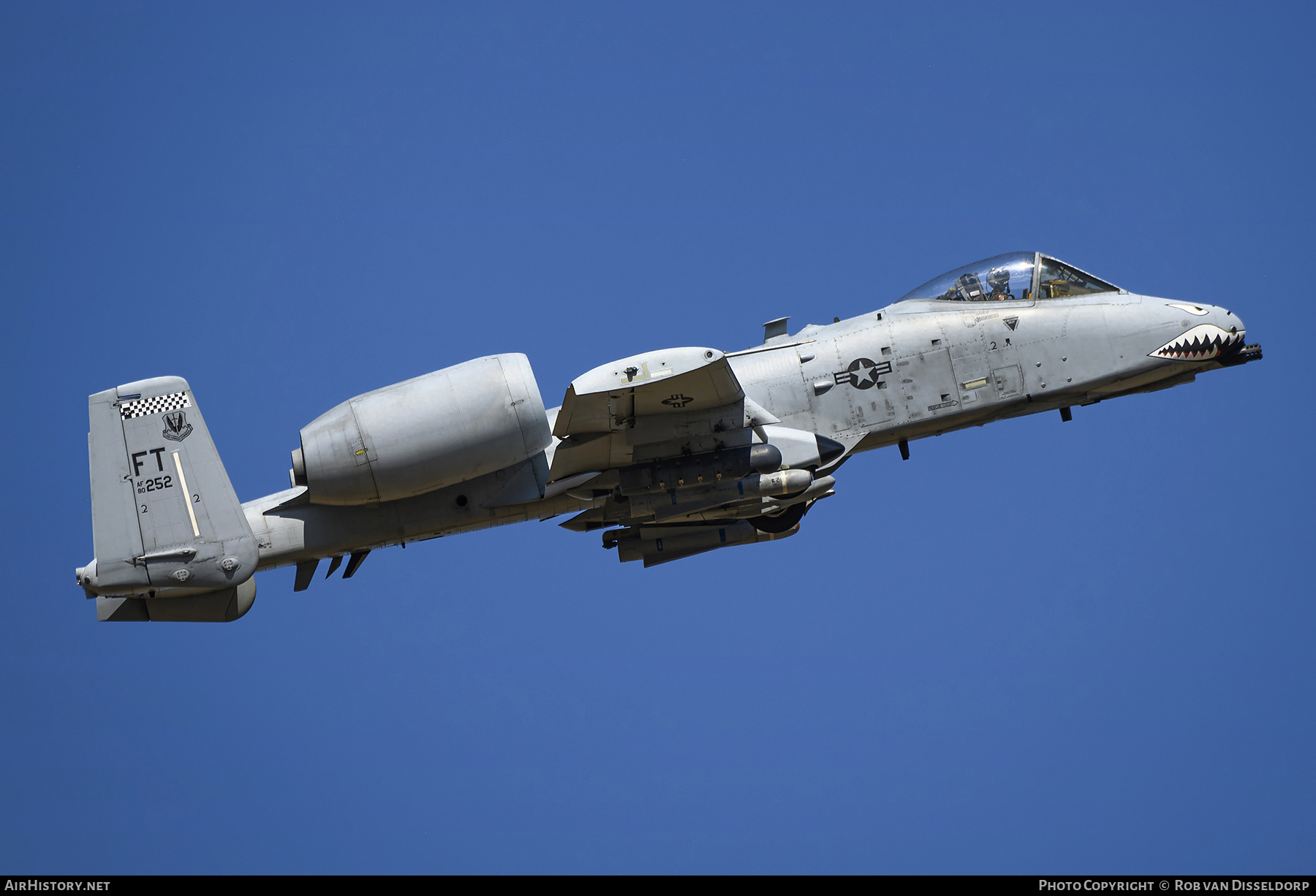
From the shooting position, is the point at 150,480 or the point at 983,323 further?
the point at 983,323

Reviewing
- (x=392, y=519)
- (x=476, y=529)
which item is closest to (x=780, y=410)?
(x=476, y=529)

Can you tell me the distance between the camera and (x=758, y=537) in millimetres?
16078

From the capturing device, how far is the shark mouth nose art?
15.5 meters

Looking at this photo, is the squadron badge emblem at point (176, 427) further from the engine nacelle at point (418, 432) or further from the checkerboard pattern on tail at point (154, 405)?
the engine nacelle at point (418, 432)

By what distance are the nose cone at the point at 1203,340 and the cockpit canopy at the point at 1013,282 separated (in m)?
1.11

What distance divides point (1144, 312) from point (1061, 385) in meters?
1.56

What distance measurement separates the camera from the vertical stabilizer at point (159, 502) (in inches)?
530

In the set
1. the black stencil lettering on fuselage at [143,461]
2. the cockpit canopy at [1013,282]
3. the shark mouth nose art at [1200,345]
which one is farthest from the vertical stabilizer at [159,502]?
the shark mouth nose art at [1200,345]

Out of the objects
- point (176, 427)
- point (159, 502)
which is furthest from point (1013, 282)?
point (159, 502)

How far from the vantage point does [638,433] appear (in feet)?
46.2

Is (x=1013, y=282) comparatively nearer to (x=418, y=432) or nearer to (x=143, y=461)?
(x=418, y=432)

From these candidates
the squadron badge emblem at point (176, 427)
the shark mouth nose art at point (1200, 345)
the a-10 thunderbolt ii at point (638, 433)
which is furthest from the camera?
the shark mouth nose art at point (1200, 345)
